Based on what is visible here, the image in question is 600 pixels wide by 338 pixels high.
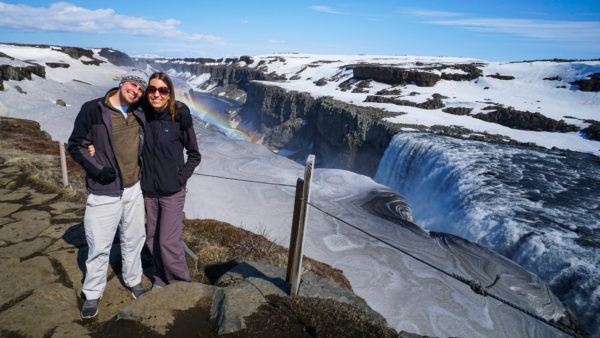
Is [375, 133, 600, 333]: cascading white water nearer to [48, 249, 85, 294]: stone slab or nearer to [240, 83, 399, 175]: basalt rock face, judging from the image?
[240, 83, 399, 175]: basalt rock face

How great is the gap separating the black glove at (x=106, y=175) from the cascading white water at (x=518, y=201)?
45.9ft

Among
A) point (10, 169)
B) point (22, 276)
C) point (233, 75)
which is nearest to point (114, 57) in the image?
point (233, 75)

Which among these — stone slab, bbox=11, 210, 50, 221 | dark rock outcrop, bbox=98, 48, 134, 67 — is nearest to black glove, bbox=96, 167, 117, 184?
stone slab, bbox=11, 210, 50, 221

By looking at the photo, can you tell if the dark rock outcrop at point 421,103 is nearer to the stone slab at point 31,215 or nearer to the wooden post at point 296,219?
the wooden post at point 296,219

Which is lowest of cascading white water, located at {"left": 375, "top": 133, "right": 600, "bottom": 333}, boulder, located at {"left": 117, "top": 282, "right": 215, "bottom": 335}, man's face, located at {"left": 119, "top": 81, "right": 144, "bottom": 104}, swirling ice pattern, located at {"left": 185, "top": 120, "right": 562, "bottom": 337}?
swirling ice pattern, located at {"left": 185, "top": 120, "right": 562, "bottom": 337}

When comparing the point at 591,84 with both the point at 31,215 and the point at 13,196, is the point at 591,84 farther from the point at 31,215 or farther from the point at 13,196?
the point at 13,196

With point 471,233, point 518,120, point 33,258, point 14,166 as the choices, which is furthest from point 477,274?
point 518,120

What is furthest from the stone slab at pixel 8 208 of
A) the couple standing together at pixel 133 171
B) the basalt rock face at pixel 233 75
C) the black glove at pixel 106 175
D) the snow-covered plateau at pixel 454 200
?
the basalt rock face at pixel 233 75

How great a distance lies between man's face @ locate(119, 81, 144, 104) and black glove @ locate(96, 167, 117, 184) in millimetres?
766

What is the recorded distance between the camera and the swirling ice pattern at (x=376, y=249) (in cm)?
1000

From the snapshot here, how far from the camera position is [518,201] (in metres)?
16.2

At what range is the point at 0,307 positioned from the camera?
3.73 meters

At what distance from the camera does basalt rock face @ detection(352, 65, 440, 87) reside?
4841 centimetres

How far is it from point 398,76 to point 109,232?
54711mm
